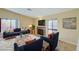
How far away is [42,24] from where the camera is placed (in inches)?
93.7

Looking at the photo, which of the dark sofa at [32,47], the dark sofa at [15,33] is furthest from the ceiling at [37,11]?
the dark sofa at [32,47]

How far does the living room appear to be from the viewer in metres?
2.12

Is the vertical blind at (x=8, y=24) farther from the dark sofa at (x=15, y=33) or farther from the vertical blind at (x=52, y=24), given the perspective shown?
the vertical blind at (x=52, y=24)

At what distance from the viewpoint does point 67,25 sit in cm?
221

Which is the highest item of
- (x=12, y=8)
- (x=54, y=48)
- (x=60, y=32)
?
(x=12, y=8)

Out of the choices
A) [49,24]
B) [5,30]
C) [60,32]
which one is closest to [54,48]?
[60,32]

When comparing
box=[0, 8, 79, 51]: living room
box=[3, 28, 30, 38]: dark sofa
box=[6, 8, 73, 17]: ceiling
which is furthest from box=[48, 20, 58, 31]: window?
box=[3, 28, 30, 38]: dark sofa

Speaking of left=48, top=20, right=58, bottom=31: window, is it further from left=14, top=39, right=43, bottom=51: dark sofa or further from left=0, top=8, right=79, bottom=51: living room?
left=14, top=39, right=43, bottom=51: dark sofa

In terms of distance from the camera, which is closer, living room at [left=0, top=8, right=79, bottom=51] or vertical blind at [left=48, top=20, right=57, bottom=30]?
living room at [left=0, top=8, right=79, bottom=51]

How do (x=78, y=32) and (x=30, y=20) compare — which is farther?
(x=30, y=20)

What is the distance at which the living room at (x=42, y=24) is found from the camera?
2125 mm

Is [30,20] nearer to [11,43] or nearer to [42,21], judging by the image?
[42,21]

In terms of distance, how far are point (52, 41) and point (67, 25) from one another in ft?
1.57

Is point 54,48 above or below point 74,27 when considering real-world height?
below
